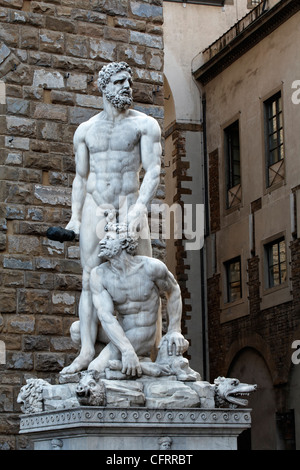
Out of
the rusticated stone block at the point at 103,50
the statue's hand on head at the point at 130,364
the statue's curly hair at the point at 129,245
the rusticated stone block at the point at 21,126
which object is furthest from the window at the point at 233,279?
the statue's hand on head at the point at 130,364

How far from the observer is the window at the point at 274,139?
71.5 feet

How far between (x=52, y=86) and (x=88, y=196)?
3.69 m

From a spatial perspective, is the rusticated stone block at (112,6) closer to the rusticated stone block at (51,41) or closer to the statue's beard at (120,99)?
the rusticated stone block at (51,41)

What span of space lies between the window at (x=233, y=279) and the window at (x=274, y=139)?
88.9 inches

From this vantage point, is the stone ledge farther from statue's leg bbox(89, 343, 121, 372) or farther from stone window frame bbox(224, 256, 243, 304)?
stone window frame bbox(224, 256, 243, 304)

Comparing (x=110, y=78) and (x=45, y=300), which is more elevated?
(x=110, y=78)

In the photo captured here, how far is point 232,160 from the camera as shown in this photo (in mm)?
24203

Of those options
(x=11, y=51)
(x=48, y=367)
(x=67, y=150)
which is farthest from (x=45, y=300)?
(x=11, y=51)

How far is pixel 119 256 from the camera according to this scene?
920cm

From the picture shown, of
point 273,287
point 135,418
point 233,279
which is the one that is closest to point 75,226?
point 135,418

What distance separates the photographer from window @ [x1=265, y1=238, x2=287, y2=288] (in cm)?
2148

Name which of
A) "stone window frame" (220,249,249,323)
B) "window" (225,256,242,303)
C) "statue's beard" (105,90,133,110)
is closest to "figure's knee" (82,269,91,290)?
"statue's beard" (105,90,133,110)

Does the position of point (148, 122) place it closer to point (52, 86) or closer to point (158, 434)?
point (158, 434)

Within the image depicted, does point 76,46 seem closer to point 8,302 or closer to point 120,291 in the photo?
point 8,302
